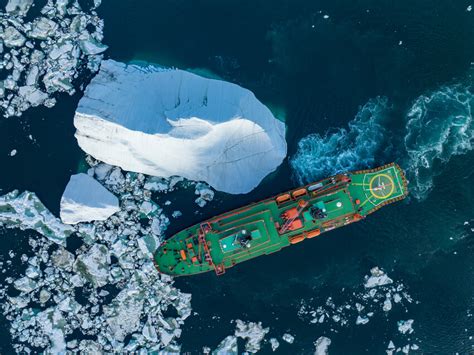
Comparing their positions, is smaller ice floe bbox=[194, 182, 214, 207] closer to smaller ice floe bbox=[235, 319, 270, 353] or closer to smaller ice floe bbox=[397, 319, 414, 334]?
smaller ice floe bbox=[235, 319, 270, 353]

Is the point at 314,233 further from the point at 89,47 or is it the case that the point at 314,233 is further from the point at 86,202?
the point at 89,47

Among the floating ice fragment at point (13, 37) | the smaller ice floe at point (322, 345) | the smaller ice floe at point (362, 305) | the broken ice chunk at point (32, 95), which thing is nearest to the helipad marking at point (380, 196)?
the smaller ice floe at point (362, 305)

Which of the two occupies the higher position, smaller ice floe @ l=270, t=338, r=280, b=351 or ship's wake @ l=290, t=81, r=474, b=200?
ship's wake @ l=290, t=81, r=474, b=200

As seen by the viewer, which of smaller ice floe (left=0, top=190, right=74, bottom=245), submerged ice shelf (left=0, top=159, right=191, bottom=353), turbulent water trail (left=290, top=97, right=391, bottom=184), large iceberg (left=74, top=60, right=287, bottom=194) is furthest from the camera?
turbulent water trail (left=290, top=97, right=391, bottom=184)

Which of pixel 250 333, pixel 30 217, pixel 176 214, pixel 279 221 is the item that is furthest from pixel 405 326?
pixel 30 217

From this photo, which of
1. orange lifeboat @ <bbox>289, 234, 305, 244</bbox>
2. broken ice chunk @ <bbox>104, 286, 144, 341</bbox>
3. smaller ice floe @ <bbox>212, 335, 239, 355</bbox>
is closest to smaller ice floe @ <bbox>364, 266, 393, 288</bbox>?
orange lifeboat @ <bbox>289, 234, 305, 244</bbox>

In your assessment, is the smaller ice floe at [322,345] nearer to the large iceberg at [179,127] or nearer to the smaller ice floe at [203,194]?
the large iceberg at [179,127]
